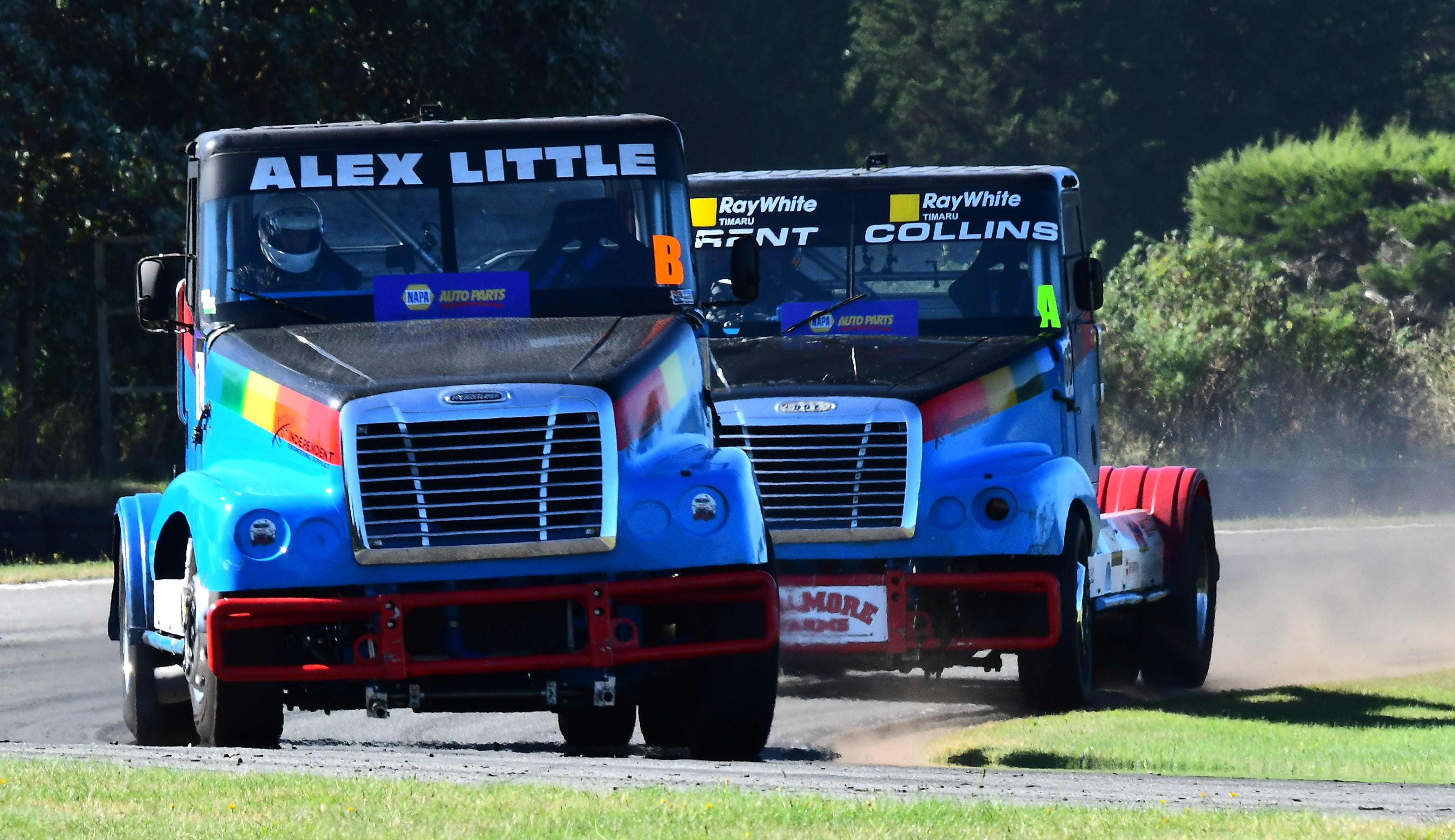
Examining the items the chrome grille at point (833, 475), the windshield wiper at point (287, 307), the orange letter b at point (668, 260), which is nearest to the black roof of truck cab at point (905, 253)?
the chrome grille at point (833, 475)

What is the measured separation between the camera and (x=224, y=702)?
8.57 meters

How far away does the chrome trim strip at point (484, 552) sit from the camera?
8219mm

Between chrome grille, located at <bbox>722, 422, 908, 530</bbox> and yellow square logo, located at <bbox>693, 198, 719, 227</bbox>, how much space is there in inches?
73.1

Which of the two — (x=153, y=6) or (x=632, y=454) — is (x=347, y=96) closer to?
(x=153, y=6)

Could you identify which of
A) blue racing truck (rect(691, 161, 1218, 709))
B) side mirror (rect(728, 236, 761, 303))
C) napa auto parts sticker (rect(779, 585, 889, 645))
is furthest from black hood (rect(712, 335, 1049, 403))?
side mirror (rect(728, 236, 761, 303))

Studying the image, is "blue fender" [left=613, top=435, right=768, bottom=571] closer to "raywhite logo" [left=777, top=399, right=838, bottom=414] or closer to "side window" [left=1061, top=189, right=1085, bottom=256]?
"raywhite logo" [left=777, top=399, right=838, bottom=414]

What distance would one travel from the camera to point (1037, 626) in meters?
11.0

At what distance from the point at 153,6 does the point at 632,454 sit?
1683cm

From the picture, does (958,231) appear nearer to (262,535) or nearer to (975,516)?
(975,516)

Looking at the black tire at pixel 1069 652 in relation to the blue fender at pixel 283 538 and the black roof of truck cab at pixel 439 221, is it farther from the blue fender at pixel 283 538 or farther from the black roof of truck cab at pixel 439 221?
the blue fender at pixel 283 538

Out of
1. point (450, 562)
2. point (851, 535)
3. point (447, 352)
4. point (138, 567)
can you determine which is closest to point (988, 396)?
point (851, 535)

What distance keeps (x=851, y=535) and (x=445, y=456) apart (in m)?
3.35

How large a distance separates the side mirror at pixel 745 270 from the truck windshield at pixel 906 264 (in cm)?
213

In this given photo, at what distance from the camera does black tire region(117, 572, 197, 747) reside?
9.70 meters
